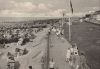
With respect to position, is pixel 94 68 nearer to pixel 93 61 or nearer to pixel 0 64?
pixel 93 61

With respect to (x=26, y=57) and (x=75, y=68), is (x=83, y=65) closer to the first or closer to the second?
(x=75, y=68)

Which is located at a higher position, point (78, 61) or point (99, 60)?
point (78, 61)

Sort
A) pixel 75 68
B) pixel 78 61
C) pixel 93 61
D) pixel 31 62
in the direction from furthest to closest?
pixel 93 61
pixel 31 62
pixel 78 61
pixel 75 68

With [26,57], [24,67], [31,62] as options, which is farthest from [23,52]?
[24,67]

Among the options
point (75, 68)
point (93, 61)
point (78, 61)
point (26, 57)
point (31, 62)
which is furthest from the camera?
point (93, 61)

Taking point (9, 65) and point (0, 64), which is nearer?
point (9, 65)

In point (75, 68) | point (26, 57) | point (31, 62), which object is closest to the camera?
point (75, 68)

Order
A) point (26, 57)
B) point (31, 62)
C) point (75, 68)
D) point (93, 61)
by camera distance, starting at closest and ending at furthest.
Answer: point (75, 68), point (31, 62), point (26, 57), point (93, 61)

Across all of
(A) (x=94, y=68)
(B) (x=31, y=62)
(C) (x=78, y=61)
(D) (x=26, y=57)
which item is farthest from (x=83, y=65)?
(D) (x=26, y=57)

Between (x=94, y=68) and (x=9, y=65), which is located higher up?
(x=9, y=65)
